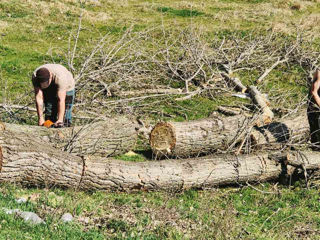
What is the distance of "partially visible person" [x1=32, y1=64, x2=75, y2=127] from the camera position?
7.50 meters

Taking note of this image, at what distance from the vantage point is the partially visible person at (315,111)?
25.2 feet

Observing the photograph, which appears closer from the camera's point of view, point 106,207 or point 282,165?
point 106,207

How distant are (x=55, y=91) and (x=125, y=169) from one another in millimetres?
1961

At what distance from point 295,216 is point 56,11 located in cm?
1620

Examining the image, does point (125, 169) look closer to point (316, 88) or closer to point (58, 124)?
point (58, 124)

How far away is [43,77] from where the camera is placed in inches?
292

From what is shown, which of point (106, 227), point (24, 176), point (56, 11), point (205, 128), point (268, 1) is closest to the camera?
point (106, 227)

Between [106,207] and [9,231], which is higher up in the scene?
[9,231]

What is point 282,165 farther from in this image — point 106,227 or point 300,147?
point 106,227

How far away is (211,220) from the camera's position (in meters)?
5.84

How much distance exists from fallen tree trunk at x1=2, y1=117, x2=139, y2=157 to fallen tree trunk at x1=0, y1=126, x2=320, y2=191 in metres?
0.72

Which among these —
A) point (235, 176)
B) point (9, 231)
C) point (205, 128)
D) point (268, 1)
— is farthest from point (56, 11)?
point (9, 231)

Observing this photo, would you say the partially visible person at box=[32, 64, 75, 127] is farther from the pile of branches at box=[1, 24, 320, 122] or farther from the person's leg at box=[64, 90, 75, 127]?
the pile of branches at box=[1, 24, 320, 122]

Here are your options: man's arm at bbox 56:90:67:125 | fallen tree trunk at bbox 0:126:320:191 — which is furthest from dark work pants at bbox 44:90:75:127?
fallen tree trunk at bbox 0:126:320:191
